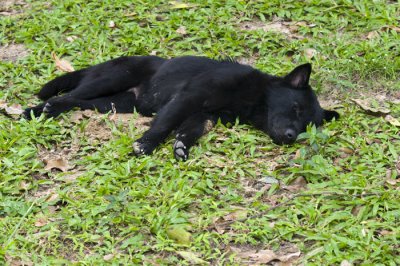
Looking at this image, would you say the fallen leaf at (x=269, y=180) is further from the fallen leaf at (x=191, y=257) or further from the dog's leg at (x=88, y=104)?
the dog's leg at (x=88, y=104)

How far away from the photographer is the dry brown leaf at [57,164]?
21.5 ft

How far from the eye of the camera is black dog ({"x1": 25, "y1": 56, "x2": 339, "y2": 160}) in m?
7.14

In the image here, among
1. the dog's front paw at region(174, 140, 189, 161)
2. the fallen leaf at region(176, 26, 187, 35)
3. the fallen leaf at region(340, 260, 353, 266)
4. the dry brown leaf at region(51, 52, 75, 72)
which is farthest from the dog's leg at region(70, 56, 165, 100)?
the fallen leaf at region(340, 260, 353, 266)

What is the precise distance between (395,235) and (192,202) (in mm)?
1581

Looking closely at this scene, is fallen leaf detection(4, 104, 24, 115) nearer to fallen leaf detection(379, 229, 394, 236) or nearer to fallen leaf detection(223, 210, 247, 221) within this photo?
fallen leaf detection(223, 210, 247, 221)

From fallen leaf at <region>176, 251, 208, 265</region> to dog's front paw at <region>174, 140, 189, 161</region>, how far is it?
1474 mm

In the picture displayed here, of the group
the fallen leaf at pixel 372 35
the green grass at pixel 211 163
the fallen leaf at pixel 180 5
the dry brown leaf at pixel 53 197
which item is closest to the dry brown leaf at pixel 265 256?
the green grass at pixel 211 163

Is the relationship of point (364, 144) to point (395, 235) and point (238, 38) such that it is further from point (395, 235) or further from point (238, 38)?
point (238, 38)

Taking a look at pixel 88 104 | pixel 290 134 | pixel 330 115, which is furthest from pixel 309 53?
pixel 88 104

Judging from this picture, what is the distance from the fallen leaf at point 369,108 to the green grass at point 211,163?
0.27 feet

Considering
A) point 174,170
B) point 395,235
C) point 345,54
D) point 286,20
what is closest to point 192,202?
point 174,170

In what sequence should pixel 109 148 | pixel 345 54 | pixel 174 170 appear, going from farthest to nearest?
1. pixel 345 54
2. pixel 109 148
3. pixel 174 170

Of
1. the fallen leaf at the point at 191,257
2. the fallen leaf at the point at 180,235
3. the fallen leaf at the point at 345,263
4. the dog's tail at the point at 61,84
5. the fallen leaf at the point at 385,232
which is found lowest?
the dog's tail at the point at 61,84

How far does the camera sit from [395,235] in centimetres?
536
